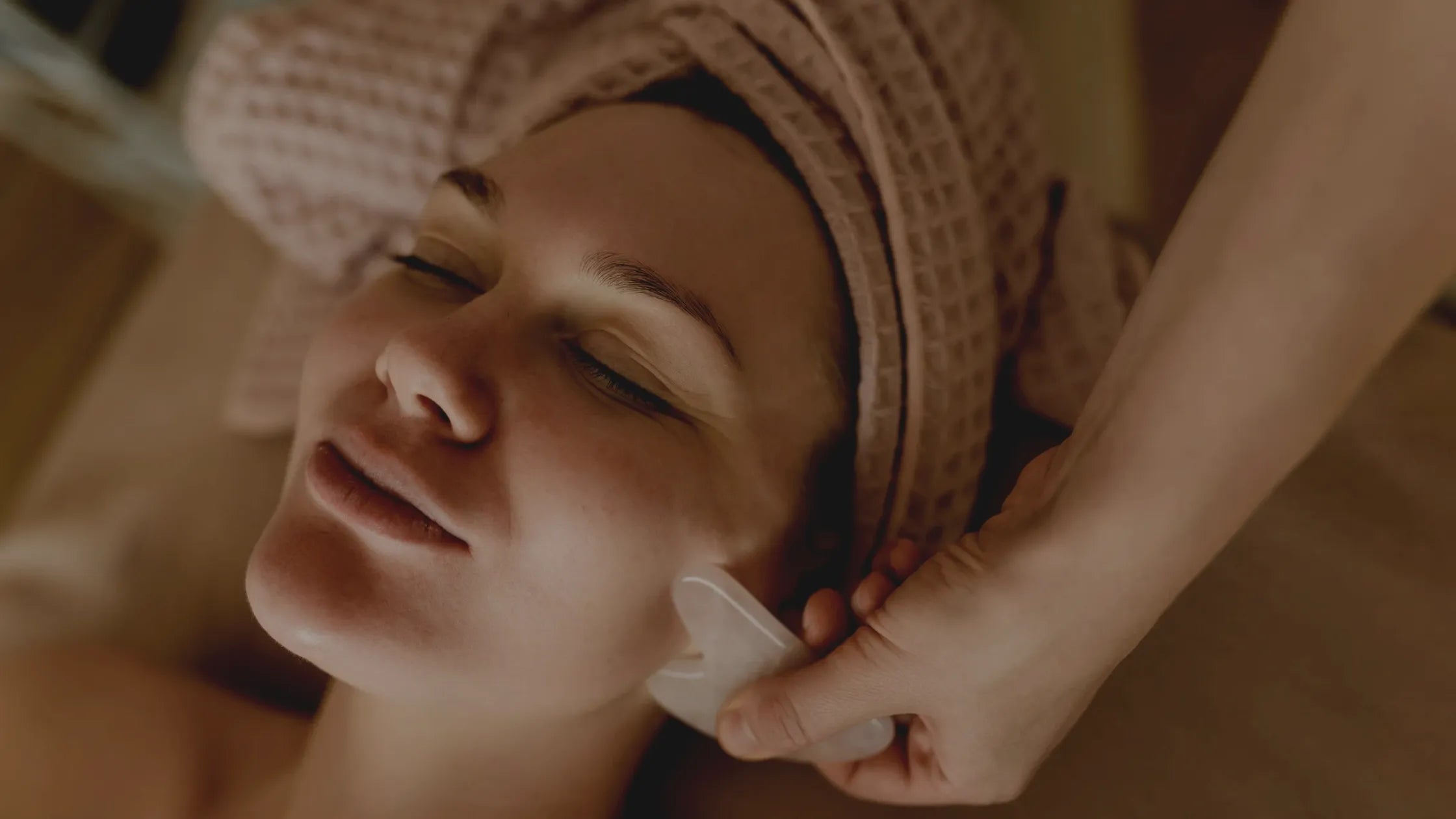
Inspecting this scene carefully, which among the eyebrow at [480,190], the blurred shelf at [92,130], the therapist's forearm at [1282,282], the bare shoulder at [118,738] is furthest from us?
the blurred shelf at [92,130]

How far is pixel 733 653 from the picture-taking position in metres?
0.73

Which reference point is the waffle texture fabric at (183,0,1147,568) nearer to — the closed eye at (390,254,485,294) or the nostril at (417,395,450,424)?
the closed eye at (390,254,485,294)

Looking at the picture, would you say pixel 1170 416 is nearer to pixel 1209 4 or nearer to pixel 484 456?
pixel 484 456

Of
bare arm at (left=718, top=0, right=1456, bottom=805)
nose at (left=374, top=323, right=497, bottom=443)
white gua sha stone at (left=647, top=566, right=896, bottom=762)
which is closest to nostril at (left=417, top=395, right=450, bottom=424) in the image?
nose at (left=374, top=323, right=497, bottom=443)

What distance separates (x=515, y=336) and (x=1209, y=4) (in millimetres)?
1582

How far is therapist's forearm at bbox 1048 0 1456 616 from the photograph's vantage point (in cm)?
51

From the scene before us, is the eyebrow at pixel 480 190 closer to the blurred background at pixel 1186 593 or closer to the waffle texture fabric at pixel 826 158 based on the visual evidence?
the waffle texture fabric at pixel 826 158

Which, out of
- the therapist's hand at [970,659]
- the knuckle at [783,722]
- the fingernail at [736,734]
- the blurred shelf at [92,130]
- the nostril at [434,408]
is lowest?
the blurred shelf at [92,130]

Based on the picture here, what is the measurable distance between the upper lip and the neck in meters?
0.21

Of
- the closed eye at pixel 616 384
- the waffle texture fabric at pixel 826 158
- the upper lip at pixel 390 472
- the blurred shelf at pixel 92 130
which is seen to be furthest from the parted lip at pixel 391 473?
the blurred shelf at pixel 92 130

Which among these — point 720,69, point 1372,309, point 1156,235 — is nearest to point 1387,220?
point 1372,309

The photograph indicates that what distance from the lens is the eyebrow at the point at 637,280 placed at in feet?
2.18

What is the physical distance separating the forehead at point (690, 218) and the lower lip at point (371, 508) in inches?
7.8

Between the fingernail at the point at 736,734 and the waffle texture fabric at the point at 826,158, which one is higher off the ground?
the waffle texture fabric at the point at 826,158
